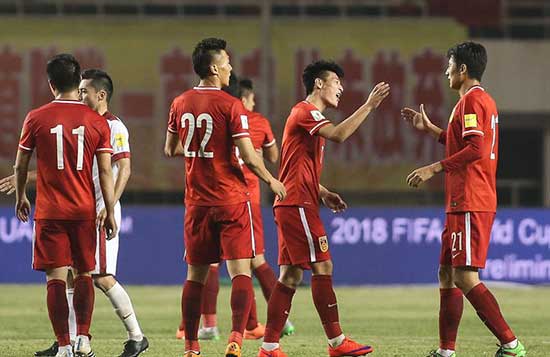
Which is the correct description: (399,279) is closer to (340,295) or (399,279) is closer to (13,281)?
(340,295)

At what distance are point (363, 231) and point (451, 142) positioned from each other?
11.6 metres

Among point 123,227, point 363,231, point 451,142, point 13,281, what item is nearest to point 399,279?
point 363,231

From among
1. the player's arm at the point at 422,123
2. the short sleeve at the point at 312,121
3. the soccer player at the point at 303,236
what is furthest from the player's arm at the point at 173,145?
the player's arm at the point at 422,123

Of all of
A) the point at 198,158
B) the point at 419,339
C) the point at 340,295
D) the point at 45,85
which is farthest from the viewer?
the point at 45,85

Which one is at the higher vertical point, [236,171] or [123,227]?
[236,171]

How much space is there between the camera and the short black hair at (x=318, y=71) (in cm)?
1034

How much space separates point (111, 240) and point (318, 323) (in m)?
4.42

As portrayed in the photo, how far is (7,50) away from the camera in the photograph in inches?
1056

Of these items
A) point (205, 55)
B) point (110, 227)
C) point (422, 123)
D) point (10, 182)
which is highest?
point (205, 55)

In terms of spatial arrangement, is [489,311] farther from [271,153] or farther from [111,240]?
[271,153]

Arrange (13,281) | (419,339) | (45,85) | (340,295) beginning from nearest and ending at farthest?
(419,339), (340,295), (13,281), (45,85)

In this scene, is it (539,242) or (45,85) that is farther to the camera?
(45,85)

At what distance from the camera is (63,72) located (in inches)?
378

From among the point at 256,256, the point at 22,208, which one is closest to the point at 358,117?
the point at 22,208
